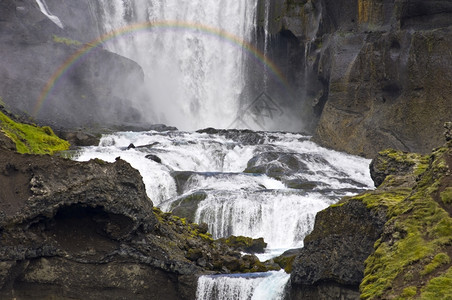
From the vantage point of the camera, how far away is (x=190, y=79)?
73188 mm

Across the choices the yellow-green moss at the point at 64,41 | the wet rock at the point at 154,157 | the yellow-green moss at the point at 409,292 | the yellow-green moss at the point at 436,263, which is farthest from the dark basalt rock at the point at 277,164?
the yellow-green moss at the point at 64,41

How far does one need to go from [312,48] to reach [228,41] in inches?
735

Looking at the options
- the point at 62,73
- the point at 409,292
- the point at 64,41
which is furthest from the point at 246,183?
the point at 64,41

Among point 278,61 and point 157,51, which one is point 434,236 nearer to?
point 278,61

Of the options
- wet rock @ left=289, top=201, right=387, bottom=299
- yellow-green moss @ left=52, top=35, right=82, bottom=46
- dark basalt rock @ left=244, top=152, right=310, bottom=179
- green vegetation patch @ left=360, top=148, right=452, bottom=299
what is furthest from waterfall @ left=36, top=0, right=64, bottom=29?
green vegetation patch @ left=360, top=148, right=452, bottom=299

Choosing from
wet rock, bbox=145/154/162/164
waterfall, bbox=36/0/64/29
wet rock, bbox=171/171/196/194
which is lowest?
wet rock, bbox=171/171/196/194

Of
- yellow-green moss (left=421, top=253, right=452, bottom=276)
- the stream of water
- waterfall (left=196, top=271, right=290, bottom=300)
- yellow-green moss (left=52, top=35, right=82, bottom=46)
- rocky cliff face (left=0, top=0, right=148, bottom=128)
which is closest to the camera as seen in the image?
yellow-green moss (left=421, top=253, right=452, bottom=276)

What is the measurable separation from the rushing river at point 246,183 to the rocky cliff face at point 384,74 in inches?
105

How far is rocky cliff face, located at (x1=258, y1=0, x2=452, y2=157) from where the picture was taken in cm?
3588

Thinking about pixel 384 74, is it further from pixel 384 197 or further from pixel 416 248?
pixel 416 248

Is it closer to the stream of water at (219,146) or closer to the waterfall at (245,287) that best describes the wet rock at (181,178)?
the stream of water at (219,146)

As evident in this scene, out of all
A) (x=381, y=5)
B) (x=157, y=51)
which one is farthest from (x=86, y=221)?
(x=157, y=51)

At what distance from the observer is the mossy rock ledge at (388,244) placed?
28.5 ft

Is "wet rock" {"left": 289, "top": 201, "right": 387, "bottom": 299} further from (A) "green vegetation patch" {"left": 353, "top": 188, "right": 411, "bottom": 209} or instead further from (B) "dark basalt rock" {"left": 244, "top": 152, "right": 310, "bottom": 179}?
(B) "dark basalt rock" {"left": 244, "top": 152, "right": 310, "bottom": 179}
